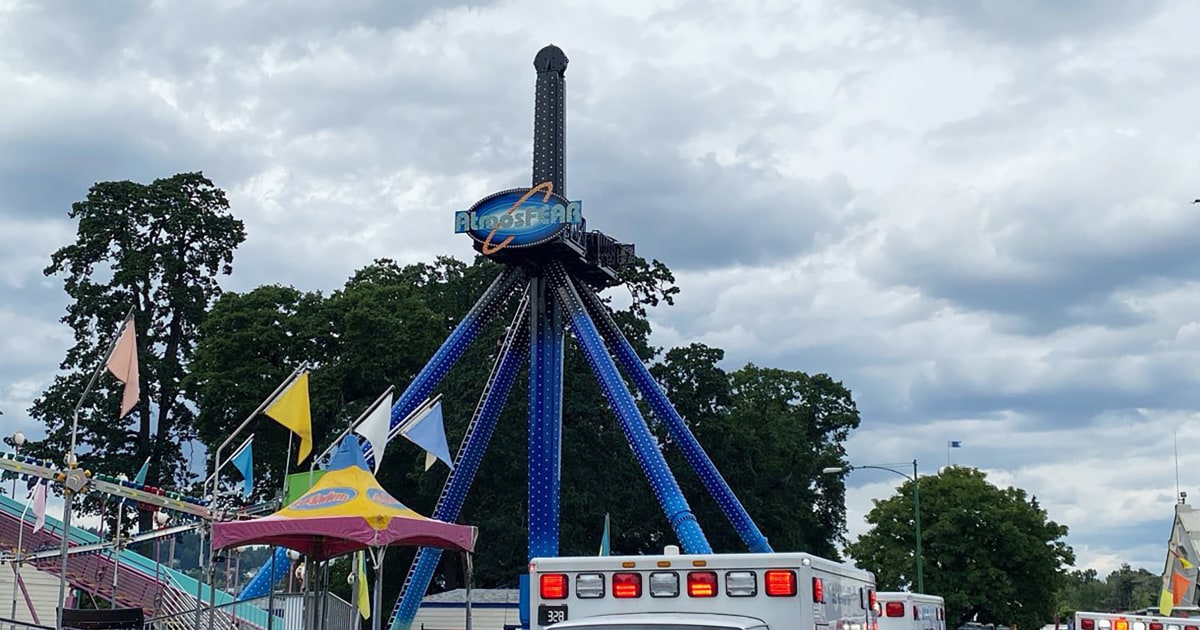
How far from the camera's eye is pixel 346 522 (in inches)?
821

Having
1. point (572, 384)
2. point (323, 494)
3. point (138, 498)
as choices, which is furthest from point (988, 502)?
point (323, 494)

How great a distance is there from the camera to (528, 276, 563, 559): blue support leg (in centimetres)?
4328

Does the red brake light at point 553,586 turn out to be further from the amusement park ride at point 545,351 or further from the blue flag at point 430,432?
the amusement park ride at point 545,351

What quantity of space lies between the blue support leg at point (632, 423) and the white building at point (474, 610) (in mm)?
6501

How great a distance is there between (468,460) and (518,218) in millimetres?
8477

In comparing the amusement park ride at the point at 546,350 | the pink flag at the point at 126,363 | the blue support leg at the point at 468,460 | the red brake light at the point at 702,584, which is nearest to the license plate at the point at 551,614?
the red brake light at the point at 702,584

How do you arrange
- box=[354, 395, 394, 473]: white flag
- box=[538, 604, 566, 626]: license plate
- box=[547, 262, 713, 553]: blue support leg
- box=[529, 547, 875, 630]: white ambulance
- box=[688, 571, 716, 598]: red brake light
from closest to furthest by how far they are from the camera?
box=[529, 547, 875, 630]: white ambulance < box=[688, 571, 716, 598]: red brake light < box=[538, 604, 566, 626]: license plate < box=[354, 395, 394, 473]: white flag < box=[547, 262, 713, 553]: blue support leg

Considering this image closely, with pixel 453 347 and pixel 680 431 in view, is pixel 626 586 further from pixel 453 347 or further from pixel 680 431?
pixel 453 347

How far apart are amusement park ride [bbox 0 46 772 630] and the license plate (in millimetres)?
27573

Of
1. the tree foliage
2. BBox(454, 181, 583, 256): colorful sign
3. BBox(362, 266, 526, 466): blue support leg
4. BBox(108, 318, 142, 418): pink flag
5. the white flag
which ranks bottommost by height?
the tree foliage

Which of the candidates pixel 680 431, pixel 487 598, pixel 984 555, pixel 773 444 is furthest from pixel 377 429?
pixel 984 555

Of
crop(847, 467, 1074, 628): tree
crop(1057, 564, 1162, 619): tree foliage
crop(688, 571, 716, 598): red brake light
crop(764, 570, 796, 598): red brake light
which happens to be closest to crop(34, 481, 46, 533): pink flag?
crop(688, 571, 716, 598): red brake light

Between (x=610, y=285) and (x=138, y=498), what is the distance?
2286cm

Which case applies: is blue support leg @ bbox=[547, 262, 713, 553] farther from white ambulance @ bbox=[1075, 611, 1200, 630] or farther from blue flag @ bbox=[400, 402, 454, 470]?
white ambulance @ bbox=[1075, 611, 1200, 630]
